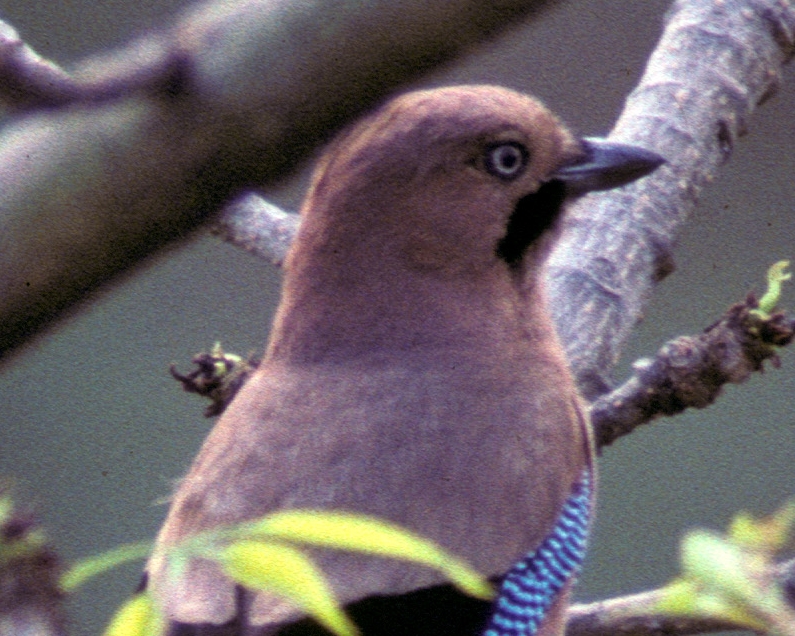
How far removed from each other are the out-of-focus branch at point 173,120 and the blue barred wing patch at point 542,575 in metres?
0.97

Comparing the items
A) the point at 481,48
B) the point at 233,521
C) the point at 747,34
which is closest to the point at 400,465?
the point at 233,521

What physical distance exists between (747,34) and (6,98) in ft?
5.77

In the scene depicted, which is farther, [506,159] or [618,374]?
[618,374]

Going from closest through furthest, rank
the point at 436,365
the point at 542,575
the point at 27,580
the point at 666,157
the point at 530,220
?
the point at 27,580, the point at 542,575, the point at 436,365, the point at 530,220, the point at 666,157

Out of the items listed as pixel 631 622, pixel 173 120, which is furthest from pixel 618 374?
pixel 173 120

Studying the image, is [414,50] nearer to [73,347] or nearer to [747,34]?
[747,34]

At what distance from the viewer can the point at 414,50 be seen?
663 millimetres

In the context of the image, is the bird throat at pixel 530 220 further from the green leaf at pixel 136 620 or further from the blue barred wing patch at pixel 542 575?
the green leaf at pixel 136 620

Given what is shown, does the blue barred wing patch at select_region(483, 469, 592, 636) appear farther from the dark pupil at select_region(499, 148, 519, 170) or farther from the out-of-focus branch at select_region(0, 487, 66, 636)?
the out-of-focus branch at select_region(0, 487, 66, 636)

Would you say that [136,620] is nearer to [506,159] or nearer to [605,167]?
[506,159]

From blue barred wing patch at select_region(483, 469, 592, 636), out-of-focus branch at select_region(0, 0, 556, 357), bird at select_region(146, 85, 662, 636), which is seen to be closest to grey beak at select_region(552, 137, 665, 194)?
bird at select_region(146, 85, 662, 636)

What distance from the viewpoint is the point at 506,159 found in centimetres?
182

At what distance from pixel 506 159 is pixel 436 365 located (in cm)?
28

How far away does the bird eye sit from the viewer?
1803mm
